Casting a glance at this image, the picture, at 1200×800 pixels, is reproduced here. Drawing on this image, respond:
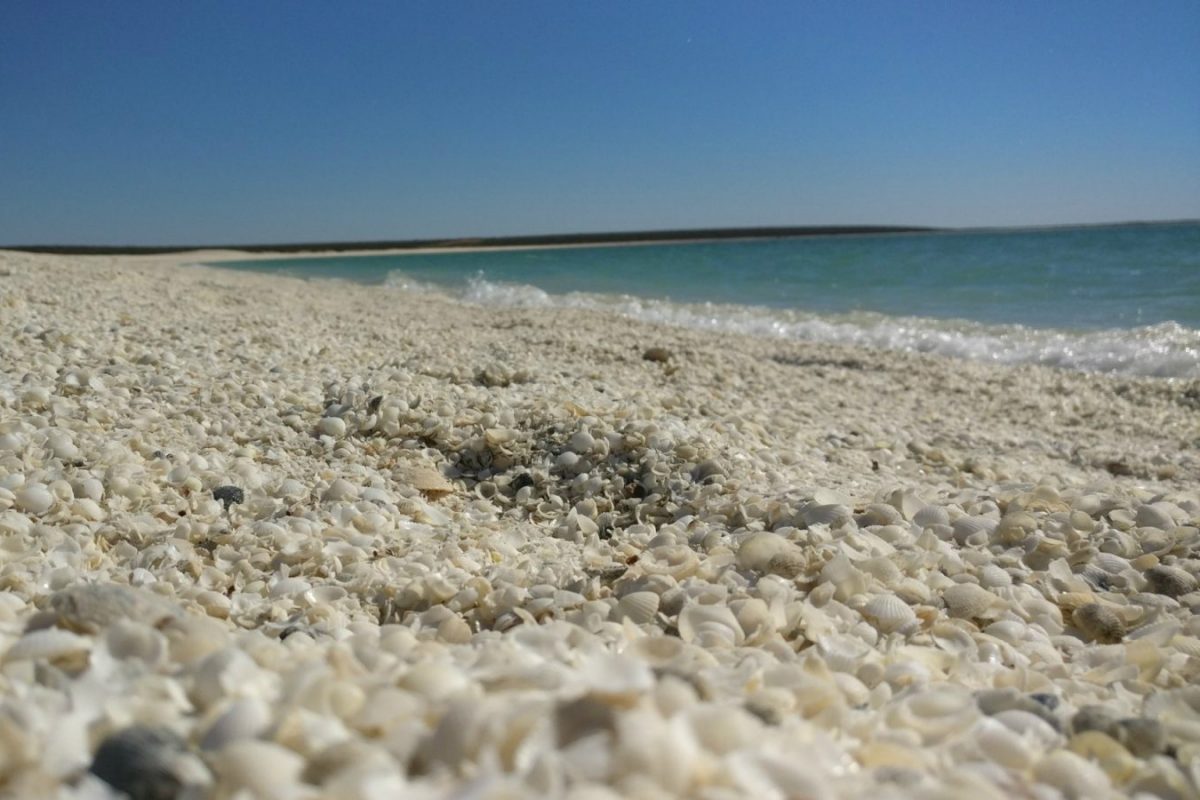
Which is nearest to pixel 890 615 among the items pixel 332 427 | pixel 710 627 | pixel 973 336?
pixel 710 627

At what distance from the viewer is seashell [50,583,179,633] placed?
1.34 metres

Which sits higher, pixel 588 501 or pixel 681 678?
pixel 681 678

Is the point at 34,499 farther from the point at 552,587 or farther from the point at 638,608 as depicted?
the point at 638,608

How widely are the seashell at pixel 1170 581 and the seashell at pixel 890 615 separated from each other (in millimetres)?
767

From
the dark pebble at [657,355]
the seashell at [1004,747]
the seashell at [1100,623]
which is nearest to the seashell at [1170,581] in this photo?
the seashell at [1100,623]

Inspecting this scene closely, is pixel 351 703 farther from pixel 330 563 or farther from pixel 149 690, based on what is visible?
pixel 330 563

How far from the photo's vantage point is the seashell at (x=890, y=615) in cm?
195

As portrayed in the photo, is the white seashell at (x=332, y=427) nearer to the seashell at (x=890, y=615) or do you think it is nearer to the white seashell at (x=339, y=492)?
the white seashell at (x=339, y=492)

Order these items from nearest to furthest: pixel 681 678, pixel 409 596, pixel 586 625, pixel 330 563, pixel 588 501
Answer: pixel 681 678, pixel 586 625, pixel 409 596, pixel 330 563, pixel 588 501

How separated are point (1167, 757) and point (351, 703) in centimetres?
123

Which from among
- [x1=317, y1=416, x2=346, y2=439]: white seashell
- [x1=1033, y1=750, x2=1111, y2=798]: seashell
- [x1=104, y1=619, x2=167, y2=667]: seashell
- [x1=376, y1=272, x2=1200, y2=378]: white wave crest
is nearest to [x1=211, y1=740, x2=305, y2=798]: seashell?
[x1=104, y1=619, x2=167, y2=667]: seashell

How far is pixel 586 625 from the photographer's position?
6.08 ft

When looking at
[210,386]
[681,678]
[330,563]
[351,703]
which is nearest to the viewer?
[351,703]

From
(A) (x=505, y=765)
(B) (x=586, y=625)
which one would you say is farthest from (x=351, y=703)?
(B) (x=586, y=625)
